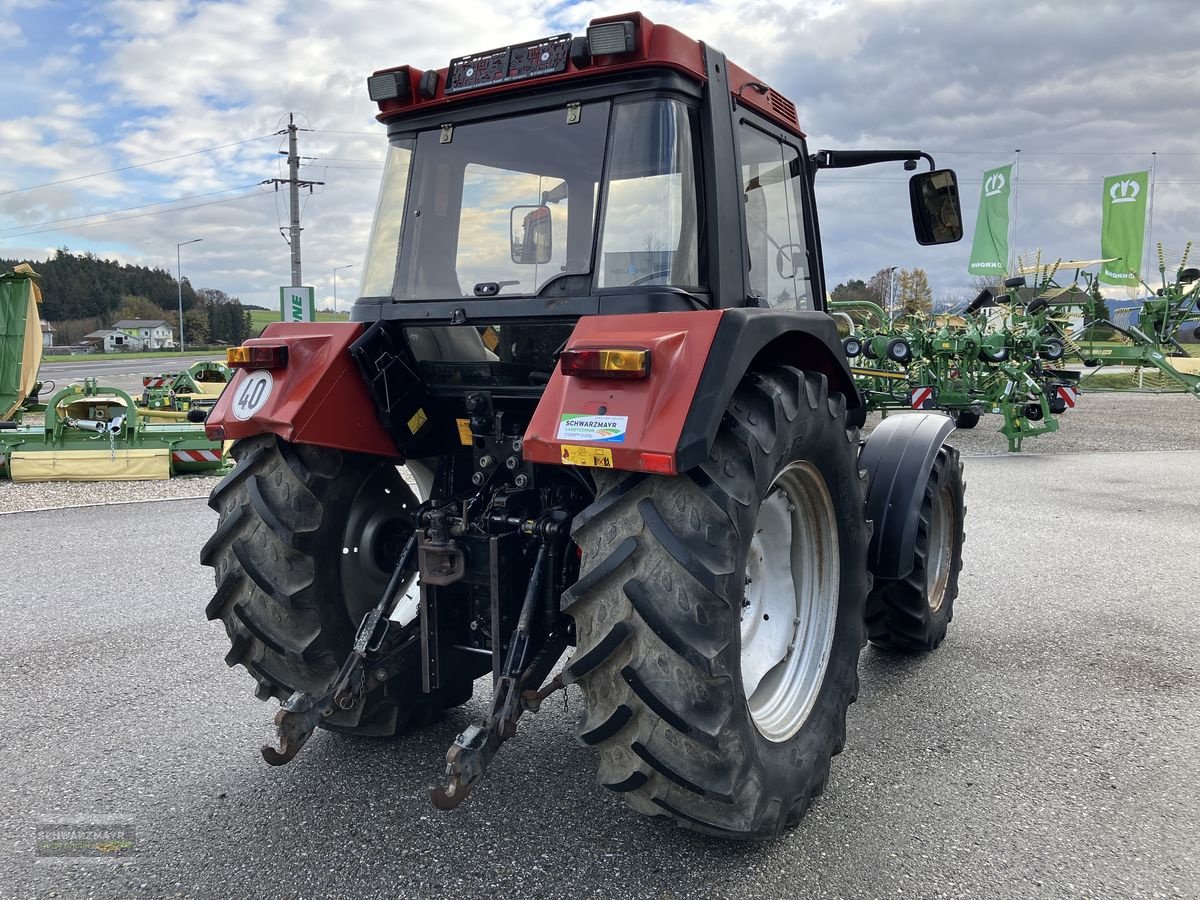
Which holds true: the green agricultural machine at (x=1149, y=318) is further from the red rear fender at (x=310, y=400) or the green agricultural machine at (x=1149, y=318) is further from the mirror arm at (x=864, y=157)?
the red rear fender at (x=310, y=400)

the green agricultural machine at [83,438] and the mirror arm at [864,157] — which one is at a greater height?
the mirror arm at [864,157]

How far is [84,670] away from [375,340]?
2.50 m

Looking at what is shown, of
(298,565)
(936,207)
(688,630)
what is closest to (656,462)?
(688,630)

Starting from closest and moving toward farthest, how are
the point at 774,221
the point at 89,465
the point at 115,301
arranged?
the point at 774,221, the point at 89,465, the point at 115,301

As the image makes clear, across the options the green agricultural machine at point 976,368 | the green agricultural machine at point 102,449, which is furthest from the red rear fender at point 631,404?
the green agricultural machine at point 976,368

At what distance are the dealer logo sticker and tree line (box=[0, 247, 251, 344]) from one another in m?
70.2

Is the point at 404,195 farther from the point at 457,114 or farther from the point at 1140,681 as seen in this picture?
the point at 1140,681

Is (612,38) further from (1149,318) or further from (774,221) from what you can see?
(1149,318)

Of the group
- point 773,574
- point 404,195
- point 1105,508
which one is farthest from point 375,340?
point 1105,508

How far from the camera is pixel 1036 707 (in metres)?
3.76

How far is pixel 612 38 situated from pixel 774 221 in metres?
1.08

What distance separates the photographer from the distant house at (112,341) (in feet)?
260

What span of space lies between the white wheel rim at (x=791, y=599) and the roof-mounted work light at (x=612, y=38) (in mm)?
1422

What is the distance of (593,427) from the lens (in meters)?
2.24
